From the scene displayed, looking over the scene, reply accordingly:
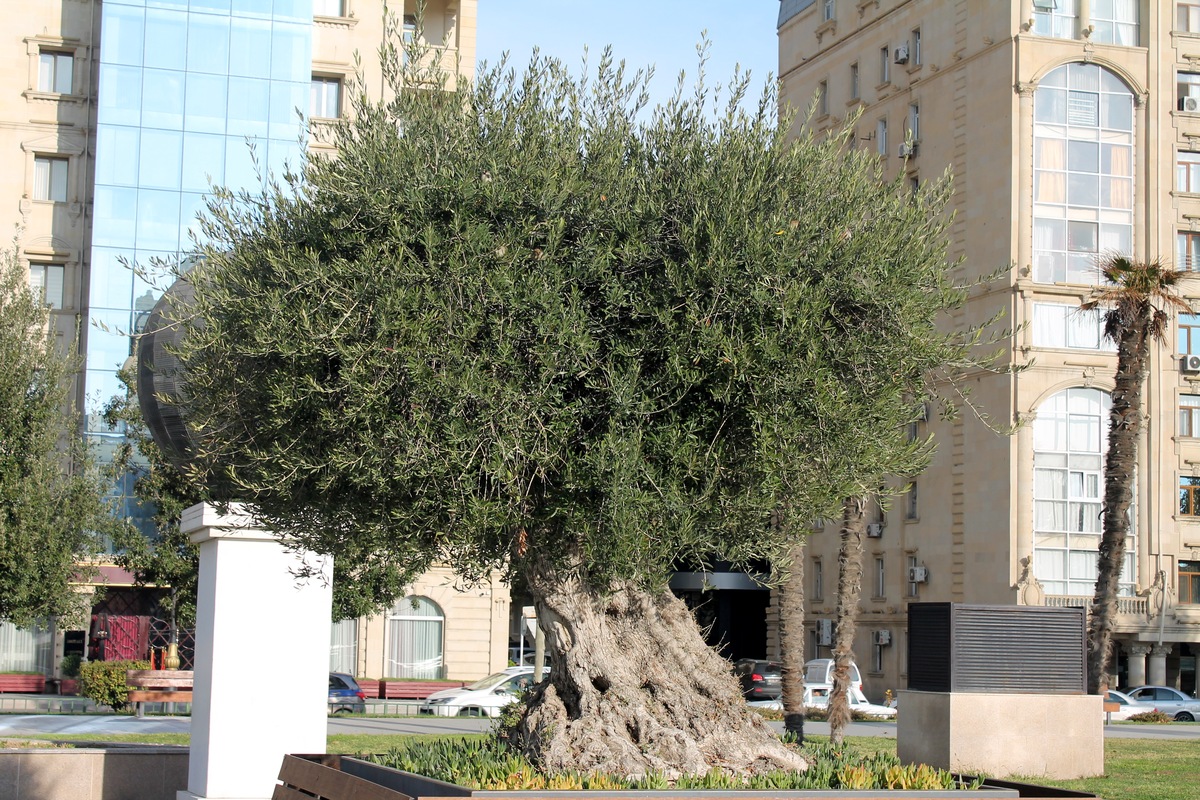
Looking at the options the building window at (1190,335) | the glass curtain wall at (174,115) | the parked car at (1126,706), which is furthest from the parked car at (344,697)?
the building window at (1190,335)

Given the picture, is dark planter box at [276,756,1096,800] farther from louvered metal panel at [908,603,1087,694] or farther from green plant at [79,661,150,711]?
green plant at [79,661,150,711]

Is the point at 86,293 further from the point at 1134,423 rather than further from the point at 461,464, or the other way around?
the point at 461,464

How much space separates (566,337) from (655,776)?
3.29m

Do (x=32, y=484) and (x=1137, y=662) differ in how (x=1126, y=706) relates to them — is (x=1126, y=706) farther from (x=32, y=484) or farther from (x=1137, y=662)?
(x=32, y=484)

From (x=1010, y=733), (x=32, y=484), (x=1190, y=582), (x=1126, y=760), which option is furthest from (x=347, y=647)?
(x=1010, y=733)

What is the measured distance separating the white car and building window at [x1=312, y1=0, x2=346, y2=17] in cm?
2514

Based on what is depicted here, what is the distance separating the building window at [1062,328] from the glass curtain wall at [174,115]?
2637cm

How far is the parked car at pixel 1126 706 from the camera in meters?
39.4

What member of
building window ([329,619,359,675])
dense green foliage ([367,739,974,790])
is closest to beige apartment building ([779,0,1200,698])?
building window ([329,619,359,675])

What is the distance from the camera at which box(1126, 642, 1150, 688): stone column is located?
4917 centimetres

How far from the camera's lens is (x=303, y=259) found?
34.2 feet

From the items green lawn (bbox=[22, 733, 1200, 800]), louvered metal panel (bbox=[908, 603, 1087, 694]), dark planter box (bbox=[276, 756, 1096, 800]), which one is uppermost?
louvered metal panel (bbox=[908, 603, 1087, 694])

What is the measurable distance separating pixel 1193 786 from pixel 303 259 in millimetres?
13122

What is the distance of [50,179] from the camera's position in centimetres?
4778
